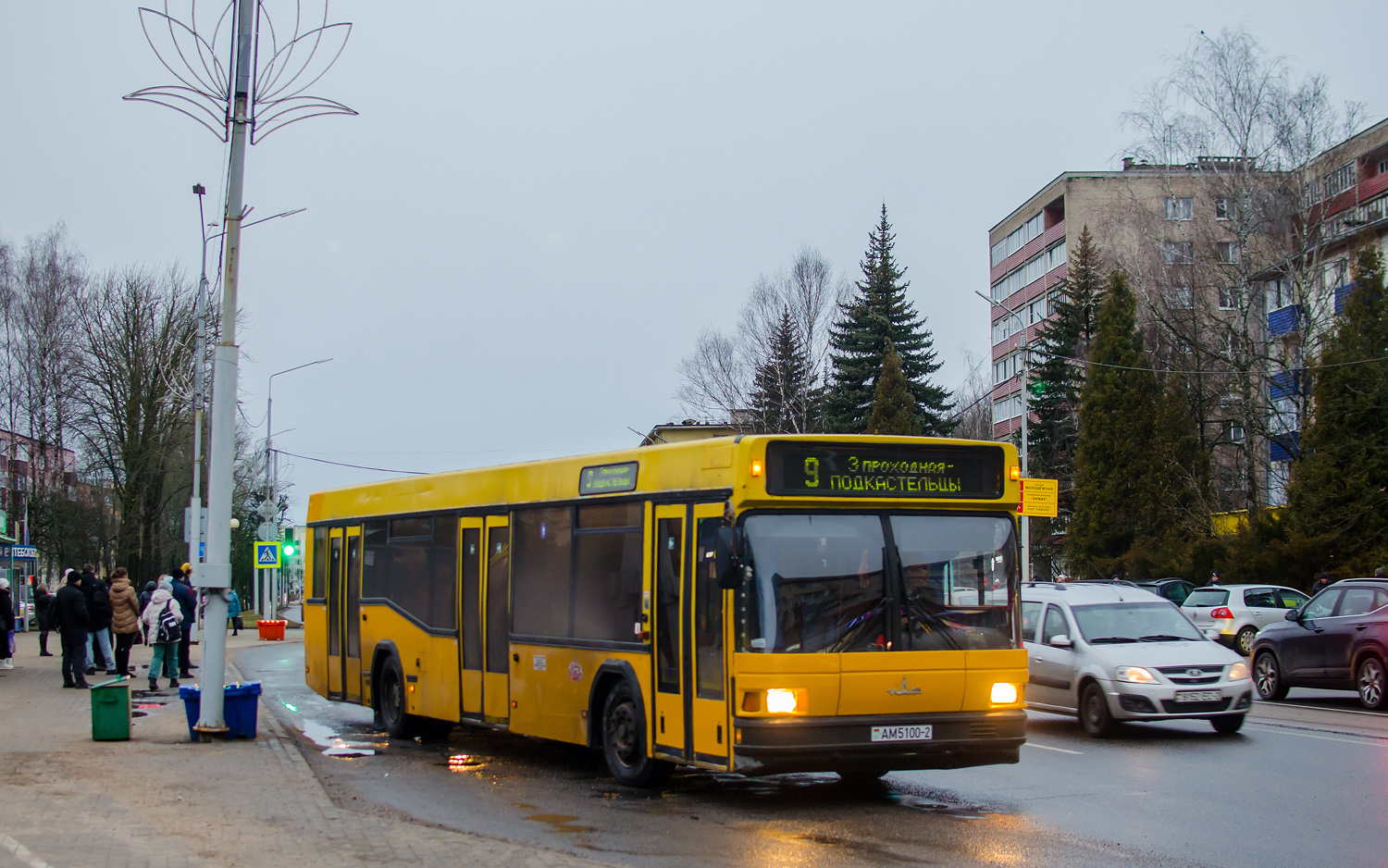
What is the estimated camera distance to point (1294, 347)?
42375mm

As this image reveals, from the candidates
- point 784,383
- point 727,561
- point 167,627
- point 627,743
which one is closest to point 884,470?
point 727,561

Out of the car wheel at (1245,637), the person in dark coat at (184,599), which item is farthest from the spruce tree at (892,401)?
the person in dark coat at (184,599)

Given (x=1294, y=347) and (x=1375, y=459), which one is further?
(x=1294, y=347)

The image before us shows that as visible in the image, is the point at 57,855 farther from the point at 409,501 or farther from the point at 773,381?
the point at 773,381

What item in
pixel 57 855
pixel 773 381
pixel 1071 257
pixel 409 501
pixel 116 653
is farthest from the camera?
pixel 1071 257

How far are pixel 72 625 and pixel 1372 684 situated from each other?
722 inches

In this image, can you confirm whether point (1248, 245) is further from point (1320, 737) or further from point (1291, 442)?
point (1320, 737)

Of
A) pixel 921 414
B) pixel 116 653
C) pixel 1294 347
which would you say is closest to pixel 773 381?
pixel 921 414

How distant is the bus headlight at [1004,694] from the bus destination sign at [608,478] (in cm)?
319

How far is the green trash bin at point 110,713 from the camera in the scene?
13.6 metres

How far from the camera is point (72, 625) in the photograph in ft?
69.2

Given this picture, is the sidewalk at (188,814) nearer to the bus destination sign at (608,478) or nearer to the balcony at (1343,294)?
the bus destination sign at (608,478)

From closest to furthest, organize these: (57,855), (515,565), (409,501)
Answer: (57,855)
(515,565)
(409,501)

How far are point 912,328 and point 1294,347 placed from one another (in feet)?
71.2
